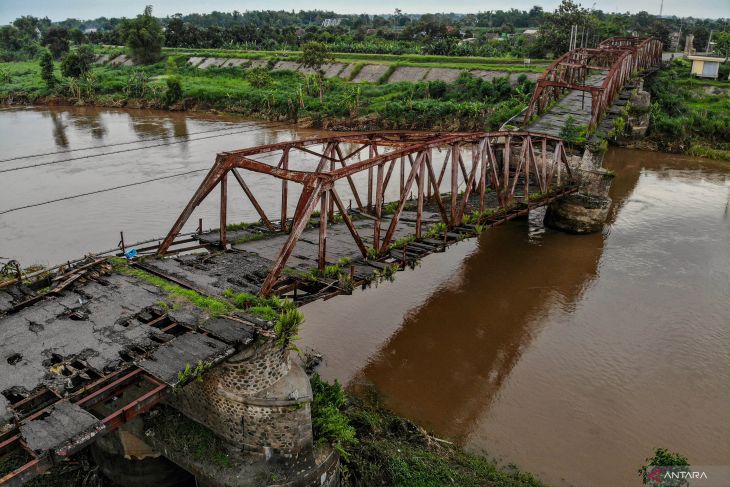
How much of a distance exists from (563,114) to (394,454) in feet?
87.1

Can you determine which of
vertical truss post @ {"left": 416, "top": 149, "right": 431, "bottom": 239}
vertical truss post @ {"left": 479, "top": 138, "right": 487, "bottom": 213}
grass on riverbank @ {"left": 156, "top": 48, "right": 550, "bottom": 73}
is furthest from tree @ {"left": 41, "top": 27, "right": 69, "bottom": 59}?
vertical truss post @ {"left": 416, "top": 149, "right": 431, "bottom": 239}

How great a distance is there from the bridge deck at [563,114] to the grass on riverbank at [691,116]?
7338 mm

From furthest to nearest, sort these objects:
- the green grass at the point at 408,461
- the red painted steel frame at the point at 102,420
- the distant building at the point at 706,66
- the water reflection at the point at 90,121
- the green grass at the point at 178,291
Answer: the distant building at the point at 706,66, the water reflection at the point at 90,121, the green grass at the point at 408,461, the green grass at the point at 178,291, the red painted steel frame at the point at 102,420

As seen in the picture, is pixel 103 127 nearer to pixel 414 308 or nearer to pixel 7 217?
pixel 7 217

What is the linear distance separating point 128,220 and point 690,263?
2393 centimetres

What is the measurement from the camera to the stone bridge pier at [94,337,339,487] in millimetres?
10492

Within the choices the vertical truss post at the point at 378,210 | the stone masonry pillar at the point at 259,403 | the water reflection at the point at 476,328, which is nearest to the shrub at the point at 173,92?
the water reflection at the point at 476,328

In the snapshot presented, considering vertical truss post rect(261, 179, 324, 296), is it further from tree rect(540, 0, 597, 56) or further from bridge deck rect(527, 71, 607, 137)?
tree rect(540, 0, 597, 56)

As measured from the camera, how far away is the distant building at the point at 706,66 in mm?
51250

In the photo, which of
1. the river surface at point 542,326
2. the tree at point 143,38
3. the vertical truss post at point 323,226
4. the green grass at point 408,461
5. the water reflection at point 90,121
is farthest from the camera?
the tree at point 143,38

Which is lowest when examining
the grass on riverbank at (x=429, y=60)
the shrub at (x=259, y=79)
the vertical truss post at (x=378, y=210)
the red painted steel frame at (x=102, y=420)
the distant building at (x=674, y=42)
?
the red painted steel frame at (x=102, y=420)

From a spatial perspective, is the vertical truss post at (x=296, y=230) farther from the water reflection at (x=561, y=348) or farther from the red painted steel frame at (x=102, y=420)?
the water reflection at (x=561, y=348)

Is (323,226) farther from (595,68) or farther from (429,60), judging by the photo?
(429,60)

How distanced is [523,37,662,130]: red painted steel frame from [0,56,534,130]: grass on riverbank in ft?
10.8
